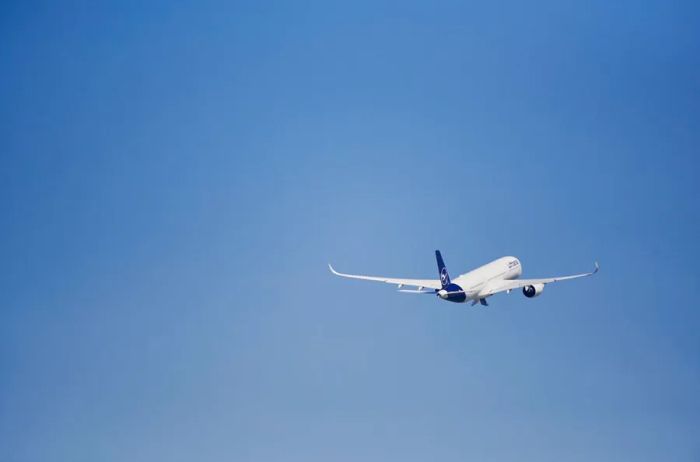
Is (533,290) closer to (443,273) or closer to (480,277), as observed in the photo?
(480,277)

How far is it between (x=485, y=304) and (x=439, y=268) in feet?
23.1

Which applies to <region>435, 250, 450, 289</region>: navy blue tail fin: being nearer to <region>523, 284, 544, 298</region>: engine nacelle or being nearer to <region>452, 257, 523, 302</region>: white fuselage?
<region>452, 257, 523, 302</region>: white fuselage

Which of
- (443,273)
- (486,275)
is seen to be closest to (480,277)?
(486,275)

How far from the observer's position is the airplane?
473ft

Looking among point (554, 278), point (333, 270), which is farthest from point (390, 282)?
point (554, 278)

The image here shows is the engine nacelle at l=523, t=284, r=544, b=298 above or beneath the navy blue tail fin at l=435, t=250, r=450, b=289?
beneath

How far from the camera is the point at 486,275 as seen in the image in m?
149

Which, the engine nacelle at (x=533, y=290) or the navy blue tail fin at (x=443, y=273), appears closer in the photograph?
the navy blue tail fin at (x=443, y=273)

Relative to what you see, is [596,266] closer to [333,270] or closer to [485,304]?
[485,304]

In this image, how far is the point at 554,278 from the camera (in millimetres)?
146875

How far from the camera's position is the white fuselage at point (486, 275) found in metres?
146

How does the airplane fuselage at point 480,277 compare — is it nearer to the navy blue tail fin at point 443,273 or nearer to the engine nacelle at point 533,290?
the navy blue tail fin at point 443,273

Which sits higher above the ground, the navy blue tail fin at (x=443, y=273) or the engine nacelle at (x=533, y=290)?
the navy blue tail fin at (x=443, y=273)

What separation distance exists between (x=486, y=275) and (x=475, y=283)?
2860 mm
